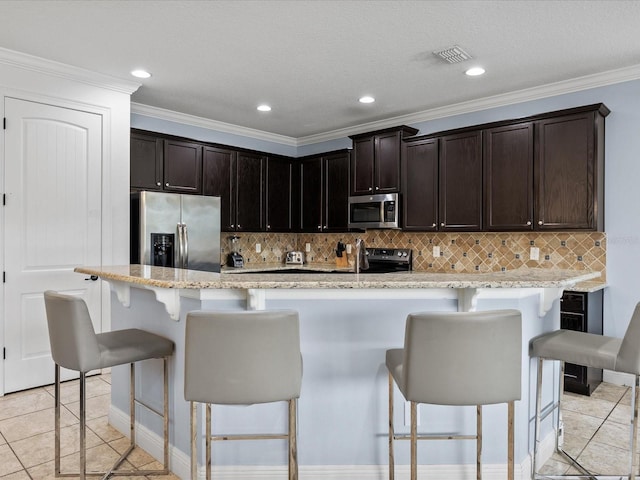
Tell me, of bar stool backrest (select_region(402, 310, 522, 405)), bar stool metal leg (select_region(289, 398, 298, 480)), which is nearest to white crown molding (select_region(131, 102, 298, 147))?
bar stool metal leg (select_region(289, 398, 298, 480))

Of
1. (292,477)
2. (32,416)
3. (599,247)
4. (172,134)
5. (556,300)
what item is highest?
(172,134)

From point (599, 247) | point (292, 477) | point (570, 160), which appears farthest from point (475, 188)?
point (292, 477)

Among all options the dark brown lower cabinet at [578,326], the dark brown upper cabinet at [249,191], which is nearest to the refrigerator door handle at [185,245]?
the dark brown upper cabinet at [249,191]

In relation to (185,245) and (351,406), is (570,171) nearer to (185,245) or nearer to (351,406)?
(351,406)

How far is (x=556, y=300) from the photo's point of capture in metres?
2.51

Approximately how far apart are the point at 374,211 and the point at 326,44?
2172mm

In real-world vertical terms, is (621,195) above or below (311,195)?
below

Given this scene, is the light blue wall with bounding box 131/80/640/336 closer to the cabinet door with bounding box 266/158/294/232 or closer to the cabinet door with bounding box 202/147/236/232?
the cabinet door with bounding box 266/158/294/232

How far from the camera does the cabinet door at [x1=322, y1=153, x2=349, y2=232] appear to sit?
5.46 m

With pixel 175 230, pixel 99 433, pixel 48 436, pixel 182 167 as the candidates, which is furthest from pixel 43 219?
pixel 99 433

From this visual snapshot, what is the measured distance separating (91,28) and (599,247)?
4.26 meters

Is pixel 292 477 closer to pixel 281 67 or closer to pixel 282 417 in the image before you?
pixel 282 417

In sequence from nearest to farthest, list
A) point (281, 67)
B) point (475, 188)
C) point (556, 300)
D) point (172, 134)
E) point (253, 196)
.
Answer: point (556, 300) → point (281, 67) → point (475, 188) → point (172, 134) → point (253, 196)

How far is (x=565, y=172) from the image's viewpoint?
3799 mm
